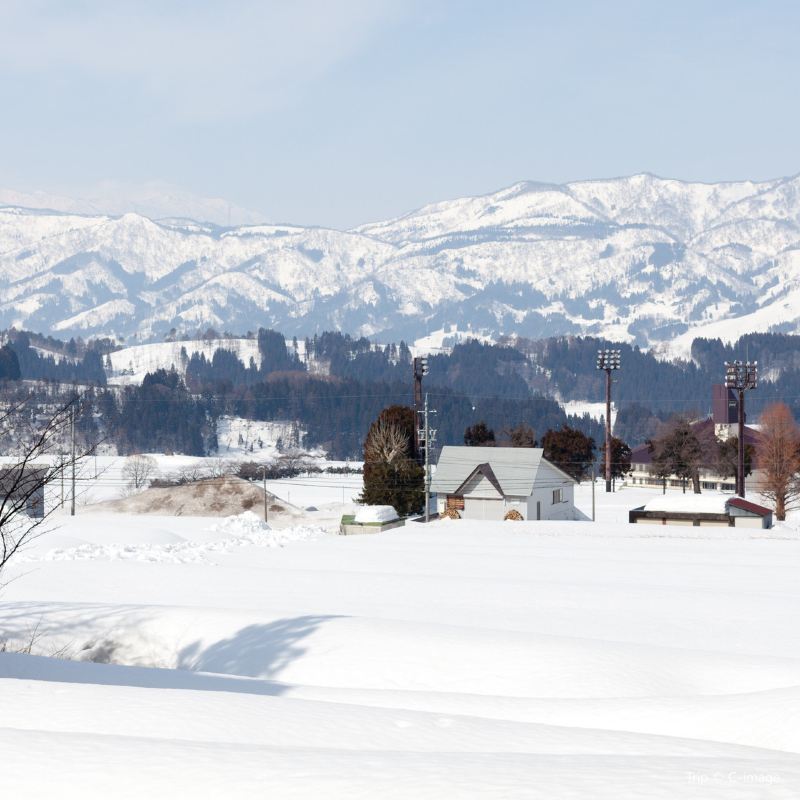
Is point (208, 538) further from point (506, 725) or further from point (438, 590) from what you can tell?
point (506, 725)

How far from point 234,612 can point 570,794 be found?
17233 mm

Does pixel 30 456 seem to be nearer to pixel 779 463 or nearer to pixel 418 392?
pixel 418 392

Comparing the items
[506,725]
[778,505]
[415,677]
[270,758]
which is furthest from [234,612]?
[778,505]

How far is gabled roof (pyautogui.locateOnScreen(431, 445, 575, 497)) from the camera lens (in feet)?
256

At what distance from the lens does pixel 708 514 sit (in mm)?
67688

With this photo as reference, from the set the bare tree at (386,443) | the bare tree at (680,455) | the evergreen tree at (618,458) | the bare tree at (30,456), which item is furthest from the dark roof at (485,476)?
the evergreen tree at (618,458)

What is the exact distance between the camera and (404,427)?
8181 centimetres

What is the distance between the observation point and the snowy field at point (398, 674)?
9758mm

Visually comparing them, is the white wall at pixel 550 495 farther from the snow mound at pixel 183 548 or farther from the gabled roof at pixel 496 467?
the snow mound at pixel 183 548

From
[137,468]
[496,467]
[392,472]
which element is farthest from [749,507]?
[137,468]

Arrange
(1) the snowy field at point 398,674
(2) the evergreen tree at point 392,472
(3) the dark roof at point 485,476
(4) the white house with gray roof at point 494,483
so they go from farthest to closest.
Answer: (4) the white house with gray roof at point 494,483 < (3) the dark roof at point 485,476 < (2) the evergreen tree at point 392,472 < (1) the snowy field at point 398,674

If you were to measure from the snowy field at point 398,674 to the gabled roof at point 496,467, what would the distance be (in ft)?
99.1

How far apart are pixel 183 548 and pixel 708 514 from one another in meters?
36.4

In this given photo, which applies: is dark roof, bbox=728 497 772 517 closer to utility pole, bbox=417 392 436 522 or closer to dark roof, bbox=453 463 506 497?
dark roof, bbox=453 463 506 497
